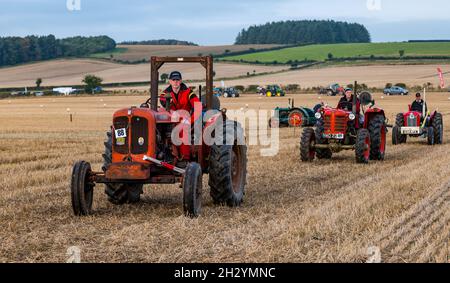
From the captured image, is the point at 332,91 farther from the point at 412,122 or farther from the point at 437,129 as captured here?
the point at 437,129

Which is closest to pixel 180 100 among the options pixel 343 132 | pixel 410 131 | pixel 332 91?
pixel 343 132

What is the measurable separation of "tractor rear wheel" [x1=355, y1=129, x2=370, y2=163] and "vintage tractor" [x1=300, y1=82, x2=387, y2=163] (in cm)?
2

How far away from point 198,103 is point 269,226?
7.61ft

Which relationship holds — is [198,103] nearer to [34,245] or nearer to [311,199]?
[311,199]

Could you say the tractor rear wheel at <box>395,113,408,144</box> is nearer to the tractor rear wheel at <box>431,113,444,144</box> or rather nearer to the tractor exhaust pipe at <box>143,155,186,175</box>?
the tractor rear wheel at <box>431,113,444,144</box>

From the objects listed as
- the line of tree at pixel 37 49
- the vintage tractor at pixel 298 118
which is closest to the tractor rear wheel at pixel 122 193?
the vintage tractor at pixel 298 118

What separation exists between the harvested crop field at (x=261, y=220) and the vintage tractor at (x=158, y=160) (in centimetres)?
22

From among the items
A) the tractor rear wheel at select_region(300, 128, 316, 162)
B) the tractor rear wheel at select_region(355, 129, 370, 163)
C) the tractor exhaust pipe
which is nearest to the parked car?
the tractor rear wheel at select_region(300, 128, 316, 162)

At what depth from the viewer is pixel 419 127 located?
21016mm

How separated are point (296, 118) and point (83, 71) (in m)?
67.2

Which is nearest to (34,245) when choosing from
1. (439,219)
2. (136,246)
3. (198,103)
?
(136,246)

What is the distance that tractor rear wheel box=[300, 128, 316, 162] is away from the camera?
52.6ft

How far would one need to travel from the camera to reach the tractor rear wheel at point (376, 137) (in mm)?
16250
